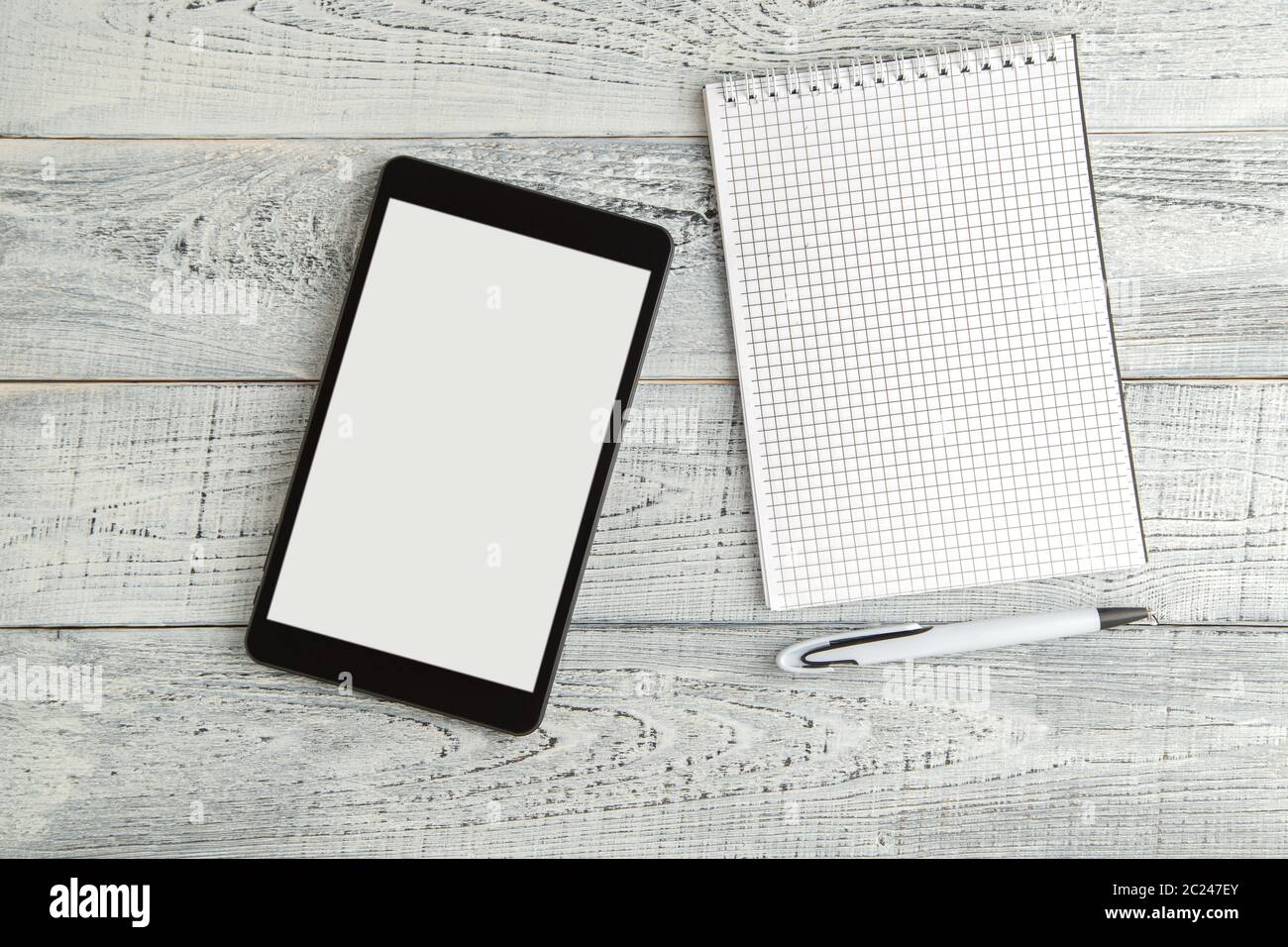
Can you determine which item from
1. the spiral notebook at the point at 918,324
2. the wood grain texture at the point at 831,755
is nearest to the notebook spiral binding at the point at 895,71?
the spiral notebook at the point at 918,324

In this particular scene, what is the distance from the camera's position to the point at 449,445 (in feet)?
1.82

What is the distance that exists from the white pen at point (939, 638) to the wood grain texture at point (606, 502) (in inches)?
0.7

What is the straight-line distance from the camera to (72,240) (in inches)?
22.8

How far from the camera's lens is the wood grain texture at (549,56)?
0.58 metres

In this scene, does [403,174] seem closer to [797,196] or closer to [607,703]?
[797,196]

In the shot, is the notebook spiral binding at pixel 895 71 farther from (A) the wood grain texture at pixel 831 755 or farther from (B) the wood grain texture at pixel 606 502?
(A) the wood grain texture at pixel 831 755

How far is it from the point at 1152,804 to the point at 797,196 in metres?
0.50

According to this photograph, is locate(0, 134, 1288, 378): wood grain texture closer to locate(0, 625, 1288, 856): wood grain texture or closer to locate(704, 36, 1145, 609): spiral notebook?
locate(704, 36, 1145, 609): spiral notebook

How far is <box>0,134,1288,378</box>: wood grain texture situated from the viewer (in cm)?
58

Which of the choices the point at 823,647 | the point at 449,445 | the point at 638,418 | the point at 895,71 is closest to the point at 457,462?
the point at 449,445

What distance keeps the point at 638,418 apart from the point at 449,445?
5.2 inches

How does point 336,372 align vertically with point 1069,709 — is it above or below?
above
